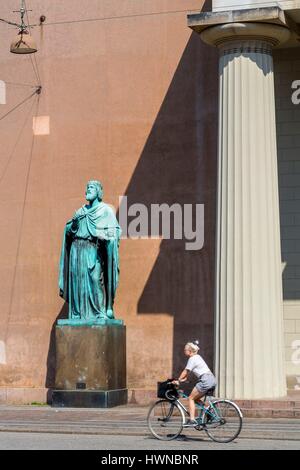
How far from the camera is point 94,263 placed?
22844mm

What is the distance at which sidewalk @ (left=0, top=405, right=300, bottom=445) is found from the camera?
708 inches

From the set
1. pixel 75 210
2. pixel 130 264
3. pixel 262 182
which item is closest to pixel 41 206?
pixel 75 210

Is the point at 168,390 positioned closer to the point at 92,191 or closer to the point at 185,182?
the point at 92,191

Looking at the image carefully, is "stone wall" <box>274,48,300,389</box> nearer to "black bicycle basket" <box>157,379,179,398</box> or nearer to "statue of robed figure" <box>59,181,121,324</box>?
"statue of robed figure" <box>59,181,121,324</box>

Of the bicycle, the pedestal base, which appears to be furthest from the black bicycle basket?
the pedestal base

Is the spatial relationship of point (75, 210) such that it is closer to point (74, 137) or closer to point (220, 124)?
point (74, 137)

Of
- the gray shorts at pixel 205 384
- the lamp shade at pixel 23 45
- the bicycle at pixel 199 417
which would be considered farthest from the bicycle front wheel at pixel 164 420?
the lamp shade at pixel 23 45

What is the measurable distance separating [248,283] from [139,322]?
3763 millimetres

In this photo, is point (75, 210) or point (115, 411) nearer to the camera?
point (115, 411)

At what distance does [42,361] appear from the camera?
81.1ft

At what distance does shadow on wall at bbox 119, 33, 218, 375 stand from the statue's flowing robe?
1235 millimetres

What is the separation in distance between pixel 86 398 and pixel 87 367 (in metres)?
0.57

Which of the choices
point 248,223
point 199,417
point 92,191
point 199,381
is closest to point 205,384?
point 199,381

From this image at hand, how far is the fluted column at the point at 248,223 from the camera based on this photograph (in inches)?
816
